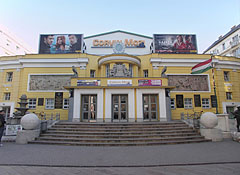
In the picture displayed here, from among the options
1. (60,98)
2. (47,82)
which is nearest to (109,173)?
(60,98)

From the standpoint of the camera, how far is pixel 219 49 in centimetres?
3638

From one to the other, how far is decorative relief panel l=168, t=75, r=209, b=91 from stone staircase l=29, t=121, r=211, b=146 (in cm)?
896

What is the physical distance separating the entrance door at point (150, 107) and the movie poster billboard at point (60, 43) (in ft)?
41.6

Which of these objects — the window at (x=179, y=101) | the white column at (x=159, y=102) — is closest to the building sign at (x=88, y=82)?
the white column at (x=159, y=102)

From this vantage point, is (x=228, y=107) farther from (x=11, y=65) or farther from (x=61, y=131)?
(x=11, y=65)

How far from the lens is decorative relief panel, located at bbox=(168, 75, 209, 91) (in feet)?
64.3

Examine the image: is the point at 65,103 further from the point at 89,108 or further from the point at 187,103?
the point at 187,103

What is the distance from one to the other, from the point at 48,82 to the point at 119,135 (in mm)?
13793

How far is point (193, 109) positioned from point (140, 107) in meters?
8.46

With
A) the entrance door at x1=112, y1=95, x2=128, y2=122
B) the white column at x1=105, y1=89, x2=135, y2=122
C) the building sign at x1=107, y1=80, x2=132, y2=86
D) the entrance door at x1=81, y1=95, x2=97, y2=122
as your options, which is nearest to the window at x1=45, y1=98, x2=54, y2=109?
the entrance door at x1=81, y1=95, x2=97, y2=122

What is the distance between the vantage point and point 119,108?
1462 cm

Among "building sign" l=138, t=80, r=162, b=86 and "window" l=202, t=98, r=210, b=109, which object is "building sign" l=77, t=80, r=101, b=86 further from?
"window" l=202, t=98, r=210, b=109

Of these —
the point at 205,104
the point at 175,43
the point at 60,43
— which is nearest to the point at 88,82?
the point at 60,43

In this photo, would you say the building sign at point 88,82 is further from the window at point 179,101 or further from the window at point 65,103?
the window at point 179,101
